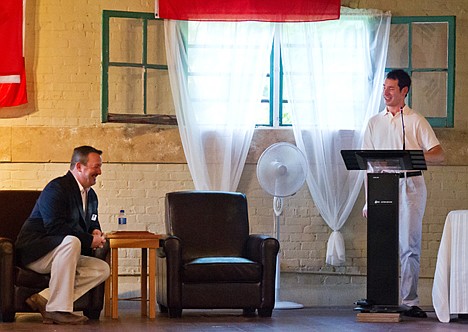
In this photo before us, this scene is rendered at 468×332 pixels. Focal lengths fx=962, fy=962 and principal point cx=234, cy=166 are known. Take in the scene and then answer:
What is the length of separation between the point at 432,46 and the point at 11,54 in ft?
12.9

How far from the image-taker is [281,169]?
8336mm

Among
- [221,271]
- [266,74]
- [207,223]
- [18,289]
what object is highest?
[266,74]

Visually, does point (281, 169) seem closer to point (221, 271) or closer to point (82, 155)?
point (221, 271)

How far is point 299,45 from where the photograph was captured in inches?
357

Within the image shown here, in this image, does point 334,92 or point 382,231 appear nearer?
point 382,231

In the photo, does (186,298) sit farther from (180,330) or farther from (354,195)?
(354,195)

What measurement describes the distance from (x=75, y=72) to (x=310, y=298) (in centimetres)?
305

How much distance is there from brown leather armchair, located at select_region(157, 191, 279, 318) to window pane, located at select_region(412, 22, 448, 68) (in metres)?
2.55

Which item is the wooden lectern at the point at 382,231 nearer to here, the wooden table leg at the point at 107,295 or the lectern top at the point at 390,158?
the lectern top at the point at 390,158

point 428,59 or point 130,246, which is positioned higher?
point 428,59

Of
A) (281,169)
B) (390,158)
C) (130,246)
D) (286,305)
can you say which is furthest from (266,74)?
(130,246)

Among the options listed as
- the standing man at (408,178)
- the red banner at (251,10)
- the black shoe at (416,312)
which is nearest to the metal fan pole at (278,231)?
the standing man at (408,178)

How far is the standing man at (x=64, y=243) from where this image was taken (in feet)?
23.1

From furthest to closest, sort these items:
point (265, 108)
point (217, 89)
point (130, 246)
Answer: point (265, 108) → point (217, 89) → point (130, 246)
